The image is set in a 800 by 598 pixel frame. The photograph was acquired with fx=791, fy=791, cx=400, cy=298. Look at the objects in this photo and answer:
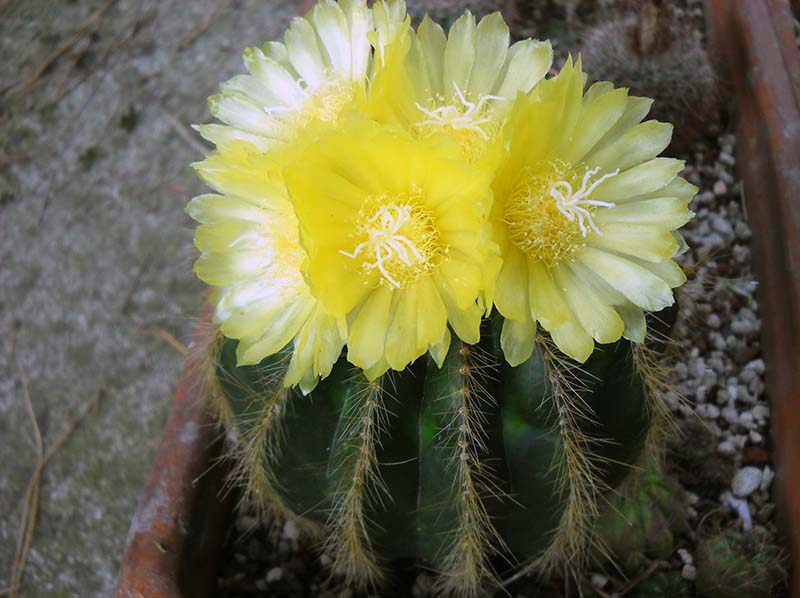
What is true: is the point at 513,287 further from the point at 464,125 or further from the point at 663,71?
the point at 663,71

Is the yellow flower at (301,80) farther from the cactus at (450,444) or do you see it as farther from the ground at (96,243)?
the ground at (96,243)

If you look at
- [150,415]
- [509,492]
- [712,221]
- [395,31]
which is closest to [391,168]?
[395,31]

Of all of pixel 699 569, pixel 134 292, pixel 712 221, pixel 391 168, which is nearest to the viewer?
pixel 391 168

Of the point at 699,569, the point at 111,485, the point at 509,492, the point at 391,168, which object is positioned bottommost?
the point at 699,569

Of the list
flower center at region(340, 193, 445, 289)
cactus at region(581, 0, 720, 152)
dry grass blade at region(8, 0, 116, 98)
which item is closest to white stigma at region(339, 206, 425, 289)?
flower center at region(340, 193, 445, 289)

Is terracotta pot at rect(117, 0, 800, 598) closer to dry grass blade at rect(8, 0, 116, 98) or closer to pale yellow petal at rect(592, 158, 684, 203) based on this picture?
pale yellow petal at rect(592, 158, 684, 203)

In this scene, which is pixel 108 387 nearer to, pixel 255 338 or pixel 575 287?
pixel 255 338

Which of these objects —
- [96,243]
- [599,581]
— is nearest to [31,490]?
[96,243]
